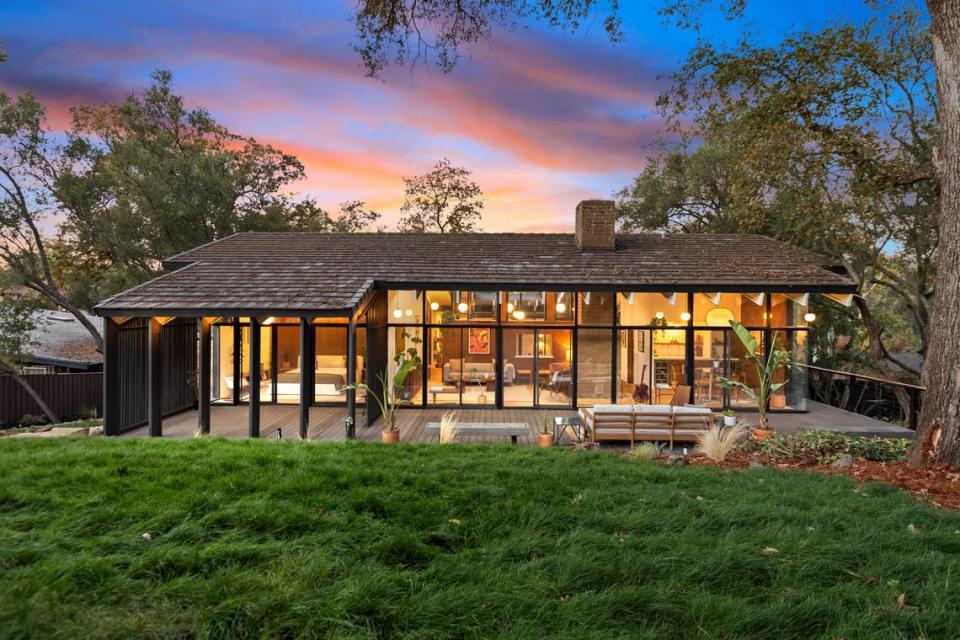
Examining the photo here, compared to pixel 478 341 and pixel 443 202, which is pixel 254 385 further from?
pixel 443 202

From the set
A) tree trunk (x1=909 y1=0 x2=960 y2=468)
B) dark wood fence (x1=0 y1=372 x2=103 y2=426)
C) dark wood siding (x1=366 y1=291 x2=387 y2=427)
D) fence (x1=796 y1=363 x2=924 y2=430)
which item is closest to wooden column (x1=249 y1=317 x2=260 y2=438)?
dark wood siding (x1=366 y1=291 x2=387 y2=427)

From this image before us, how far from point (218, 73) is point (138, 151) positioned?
8969 mm

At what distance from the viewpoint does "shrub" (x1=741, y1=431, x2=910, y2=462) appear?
777 centimetres

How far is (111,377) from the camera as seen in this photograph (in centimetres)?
1017

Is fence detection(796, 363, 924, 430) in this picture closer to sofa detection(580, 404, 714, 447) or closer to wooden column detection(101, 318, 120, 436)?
sofa detection(580, 404, 714, 447)

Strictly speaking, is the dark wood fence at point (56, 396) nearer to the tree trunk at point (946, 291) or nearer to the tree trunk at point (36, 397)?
the tree trunk at point (36, 397)

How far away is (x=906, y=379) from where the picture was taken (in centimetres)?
1897

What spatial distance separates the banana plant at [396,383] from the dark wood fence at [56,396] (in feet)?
47.4

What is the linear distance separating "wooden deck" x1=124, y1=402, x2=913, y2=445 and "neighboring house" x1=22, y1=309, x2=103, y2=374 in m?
12.4

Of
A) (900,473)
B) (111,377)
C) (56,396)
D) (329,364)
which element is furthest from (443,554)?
(56,396)

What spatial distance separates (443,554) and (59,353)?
2642 cm

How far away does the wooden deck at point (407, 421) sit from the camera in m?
10.6

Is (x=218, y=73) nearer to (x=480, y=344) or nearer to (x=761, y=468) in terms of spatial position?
(x=480, y=344)

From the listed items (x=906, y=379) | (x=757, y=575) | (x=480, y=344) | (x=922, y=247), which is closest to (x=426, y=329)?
(x=480, y=344)
